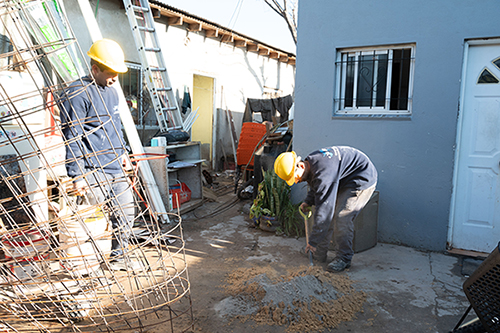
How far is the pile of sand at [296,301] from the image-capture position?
295 centimetres

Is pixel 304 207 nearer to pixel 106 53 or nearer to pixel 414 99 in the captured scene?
pixel 414 99

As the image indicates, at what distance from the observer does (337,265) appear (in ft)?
13.0

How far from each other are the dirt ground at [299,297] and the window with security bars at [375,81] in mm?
1974

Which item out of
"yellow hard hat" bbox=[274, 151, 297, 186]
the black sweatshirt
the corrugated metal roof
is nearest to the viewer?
the black sweatshirt

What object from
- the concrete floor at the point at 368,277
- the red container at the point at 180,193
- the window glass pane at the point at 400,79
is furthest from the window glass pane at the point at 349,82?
the red container at the point at 180,193

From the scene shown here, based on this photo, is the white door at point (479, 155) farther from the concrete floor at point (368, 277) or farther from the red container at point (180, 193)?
the red container at point (180, 193)

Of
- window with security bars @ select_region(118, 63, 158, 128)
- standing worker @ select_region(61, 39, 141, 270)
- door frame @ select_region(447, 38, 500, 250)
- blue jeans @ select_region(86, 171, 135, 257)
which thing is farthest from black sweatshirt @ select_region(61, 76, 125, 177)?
window with security bars @ select_region(118, 63, 158, 128)

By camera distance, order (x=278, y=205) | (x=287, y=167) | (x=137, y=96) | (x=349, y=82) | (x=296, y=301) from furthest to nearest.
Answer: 1. (x=137, y=96)
2. (x=278, y=205)
3. (x=349, y=82)
4. (x=287, y=167)
5. (x=296, y=301)

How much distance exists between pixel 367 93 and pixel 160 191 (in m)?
3.41

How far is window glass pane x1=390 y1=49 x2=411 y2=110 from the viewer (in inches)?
185

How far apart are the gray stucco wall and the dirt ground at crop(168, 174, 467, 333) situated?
56 cm

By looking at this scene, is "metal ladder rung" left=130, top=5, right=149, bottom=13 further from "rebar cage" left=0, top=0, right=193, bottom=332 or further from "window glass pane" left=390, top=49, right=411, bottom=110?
"window glass pane" left=390, top=49, right=411, bottom=110

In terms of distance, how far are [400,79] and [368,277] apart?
2.65 metres

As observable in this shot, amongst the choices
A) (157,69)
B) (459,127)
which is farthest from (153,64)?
(459,127)
